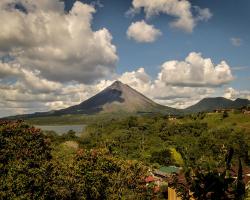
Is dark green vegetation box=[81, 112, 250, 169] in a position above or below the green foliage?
below

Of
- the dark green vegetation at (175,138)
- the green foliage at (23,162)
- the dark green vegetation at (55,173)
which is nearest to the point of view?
the green foliage at (23,162)

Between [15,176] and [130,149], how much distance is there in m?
88.2

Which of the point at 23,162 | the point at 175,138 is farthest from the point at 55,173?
the point at 175,138

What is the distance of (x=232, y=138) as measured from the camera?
119312 millimetres

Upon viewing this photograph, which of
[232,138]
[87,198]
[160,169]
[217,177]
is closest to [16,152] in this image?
[87,198]

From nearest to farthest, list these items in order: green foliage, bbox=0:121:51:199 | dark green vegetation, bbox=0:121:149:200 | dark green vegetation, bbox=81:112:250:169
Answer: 1. green foliage, bbox=0:121:51:199
2. dark green vegetation, bbox=0:121:149:200
3. dark green vegetation, bbox=81:112:250:169

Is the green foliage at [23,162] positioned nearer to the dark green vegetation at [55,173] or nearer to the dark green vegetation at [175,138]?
the dark green vegetation at [55,173]

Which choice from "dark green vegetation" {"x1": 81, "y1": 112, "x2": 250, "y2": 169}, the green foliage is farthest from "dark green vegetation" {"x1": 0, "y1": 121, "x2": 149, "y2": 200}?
"dark green vegetation" {"x1": 81, "y1": 112, "x2": 250, "y2": 169}

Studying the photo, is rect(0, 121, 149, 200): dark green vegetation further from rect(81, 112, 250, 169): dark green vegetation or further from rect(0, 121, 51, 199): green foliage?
rect(81, 112, 250, 169): dark green vegetation

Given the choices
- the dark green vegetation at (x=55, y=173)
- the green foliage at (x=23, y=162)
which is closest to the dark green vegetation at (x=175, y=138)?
the green foliage at (x=23, y=162)

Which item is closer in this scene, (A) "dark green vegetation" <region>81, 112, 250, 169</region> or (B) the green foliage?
(B) the green foliage

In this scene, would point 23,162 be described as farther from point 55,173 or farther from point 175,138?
point 175,138

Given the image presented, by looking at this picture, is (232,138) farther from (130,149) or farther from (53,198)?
(53,198)

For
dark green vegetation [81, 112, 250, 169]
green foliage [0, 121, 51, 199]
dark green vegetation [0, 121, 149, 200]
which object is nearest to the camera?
green foliage [0, 121, 51, 199]
